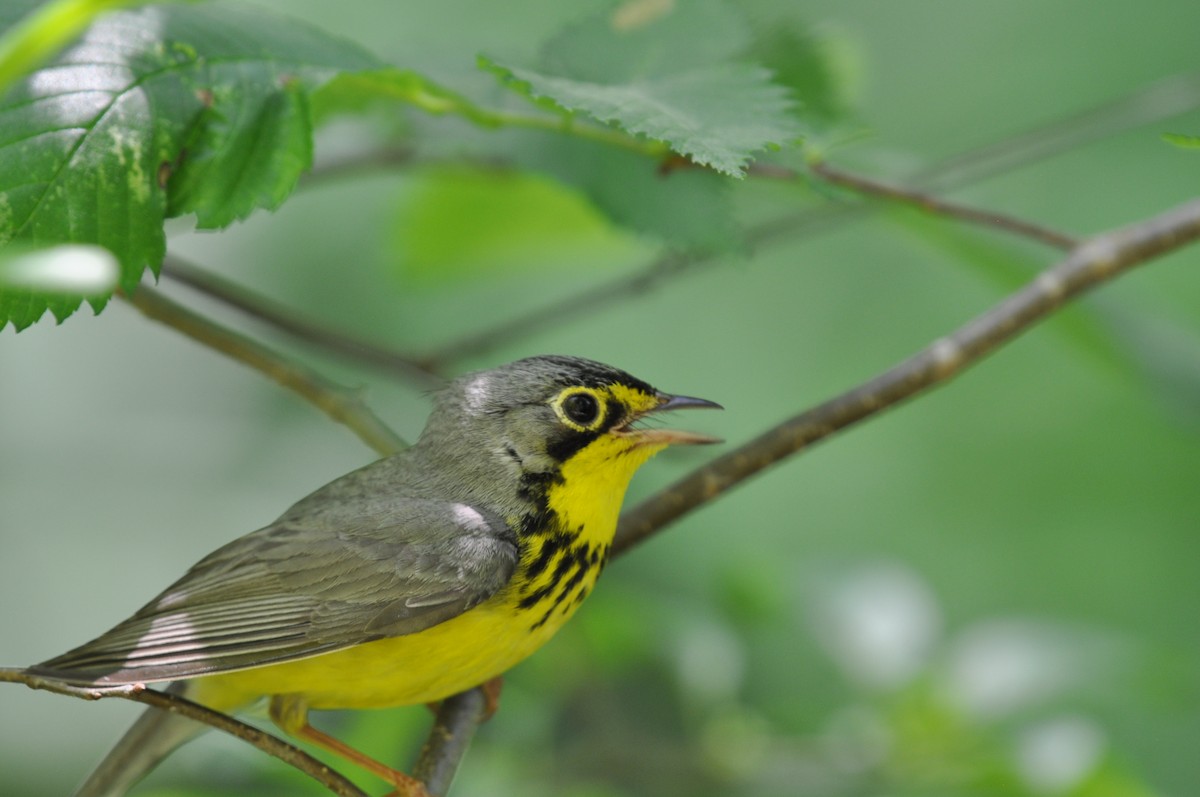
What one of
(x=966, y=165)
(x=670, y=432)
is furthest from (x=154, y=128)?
(x=966, y=165)

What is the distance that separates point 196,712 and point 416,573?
89 centimetres

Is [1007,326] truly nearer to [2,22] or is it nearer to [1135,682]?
[1135,682]

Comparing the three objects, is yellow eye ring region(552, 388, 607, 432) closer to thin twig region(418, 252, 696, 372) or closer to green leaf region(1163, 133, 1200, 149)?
thin twig region(418, 252, 696, 372)

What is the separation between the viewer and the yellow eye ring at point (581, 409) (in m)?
3.93

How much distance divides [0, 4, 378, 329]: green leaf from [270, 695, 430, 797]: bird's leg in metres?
1.55

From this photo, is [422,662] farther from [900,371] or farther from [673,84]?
[673,84]

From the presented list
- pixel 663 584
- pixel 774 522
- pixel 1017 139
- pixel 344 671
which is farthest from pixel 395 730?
pixel 774 522

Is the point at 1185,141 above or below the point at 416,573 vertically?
above

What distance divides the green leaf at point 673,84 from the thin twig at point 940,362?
843 millimetres

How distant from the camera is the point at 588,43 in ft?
11.3

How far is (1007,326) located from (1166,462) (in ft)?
19.2

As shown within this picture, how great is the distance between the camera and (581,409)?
3.96 m

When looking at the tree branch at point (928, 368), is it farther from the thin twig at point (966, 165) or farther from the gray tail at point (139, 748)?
the gray tail at point (139, 748)

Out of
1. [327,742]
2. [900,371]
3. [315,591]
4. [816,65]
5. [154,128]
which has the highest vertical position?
[816,65]
